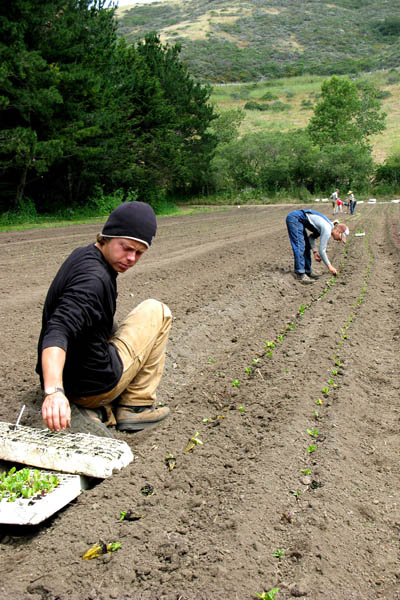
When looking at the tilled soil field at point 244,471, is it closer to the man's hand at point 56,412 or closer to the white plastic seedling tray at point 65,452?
the white plastic seedling tray at point 65,452

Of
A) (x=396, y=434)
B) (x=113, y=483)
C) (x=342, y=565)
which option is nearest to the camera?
(x=342, y=565)

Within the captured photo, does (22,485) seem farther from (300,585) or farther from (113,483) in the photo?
(300,585)

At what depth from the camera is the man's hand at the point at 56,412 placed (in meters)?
2.30

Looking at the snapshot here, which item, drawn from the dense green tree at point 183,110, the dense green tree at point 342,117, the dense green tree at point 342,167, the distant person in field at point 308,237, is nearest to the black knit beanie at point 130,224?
the distant person in field at point 308,237

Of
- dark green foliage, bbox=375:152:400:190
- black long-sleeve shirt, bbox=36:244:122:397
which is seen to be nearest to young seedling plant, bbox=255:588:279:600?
black long-sleeve shirt, bbox=36:244:122:397

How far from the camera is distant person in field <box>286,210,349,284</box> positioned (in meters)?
8.46

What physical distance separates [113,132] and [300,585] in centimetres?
2110

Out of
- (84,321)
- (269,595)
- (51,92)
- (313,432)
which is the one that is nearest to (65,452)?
(84,321)

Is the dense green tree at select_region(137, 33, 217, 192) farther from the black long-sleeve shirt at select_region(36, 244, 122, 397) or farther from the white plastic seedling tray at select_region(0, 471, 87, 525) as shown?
the white plastic seedling tray at select_region(0, 471, 87, 525)

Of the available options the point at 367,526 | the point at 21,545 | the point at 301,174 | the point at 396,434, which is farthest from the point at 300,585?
the point at 301,174

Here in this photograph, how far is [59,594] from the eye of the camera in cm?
201

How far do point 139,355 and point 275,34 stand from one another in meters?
134

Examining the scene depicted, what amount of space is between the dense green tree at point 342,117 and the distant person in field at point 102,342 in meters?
52.2

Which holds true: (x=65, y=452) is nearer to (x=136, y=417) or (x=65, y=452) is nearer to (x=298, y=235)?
(x=136, y=417)
